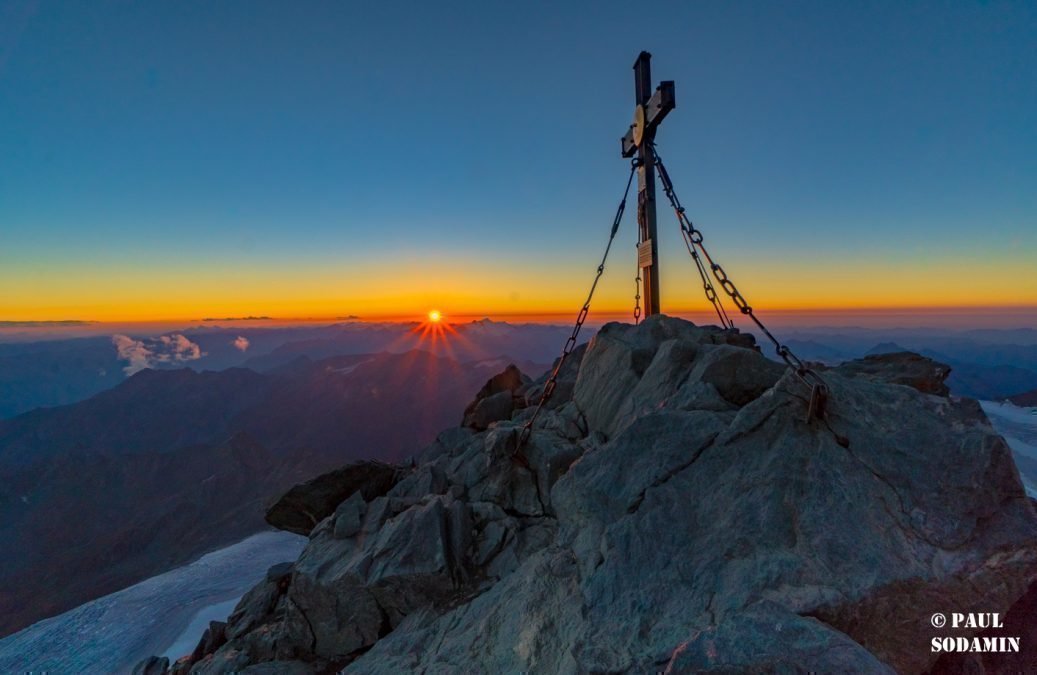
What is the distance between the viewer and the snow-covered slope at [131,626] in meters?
37.5

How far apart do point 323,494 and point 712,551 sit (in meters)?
12.4

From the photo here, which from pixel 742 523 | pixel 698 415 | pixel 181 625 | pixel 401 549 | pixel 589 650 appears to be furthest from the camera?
pixel 181 625

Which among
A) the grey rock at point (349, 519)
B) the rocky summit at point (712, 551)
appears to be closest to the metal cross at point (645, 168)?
the rocky summit at point (712, 551)

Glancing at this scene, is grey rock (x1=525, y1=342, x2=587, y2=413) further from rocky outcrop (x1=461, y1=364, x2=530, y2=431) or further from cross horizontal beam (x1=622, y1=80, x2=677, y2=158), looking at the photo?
cross horizontal beam (x1=622, y1=80, x2=677, y2=158)

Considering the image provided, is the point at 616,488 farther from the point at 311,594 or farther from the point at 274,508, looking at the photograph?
the point at 274,508

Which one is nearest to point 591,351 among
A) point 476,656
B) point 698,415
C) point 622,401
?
point 622,401

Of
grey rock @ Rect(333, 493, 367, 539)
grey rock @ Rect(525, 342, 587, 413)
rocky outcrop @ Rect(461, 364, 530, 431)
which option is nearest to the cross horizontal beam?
grey rock @ Rect(525, 342, 587, 413)

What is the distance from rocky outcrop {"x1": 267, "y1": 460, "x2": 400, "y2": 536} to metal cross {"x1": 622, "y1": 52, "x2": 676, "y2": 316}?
10529 mm

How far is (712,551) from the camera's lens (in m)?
5.93

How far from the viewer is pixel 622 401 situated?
38.1ft

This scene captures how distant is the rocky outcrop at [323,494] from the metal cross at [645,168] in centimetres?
1053

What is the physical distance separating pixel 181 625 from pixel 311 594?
144ft

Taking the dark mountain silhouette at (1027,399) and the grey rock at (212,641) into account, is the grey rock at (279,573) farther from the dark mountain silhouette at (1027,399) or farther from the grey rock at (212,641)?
the dark mountain silhouette at (1027,399)

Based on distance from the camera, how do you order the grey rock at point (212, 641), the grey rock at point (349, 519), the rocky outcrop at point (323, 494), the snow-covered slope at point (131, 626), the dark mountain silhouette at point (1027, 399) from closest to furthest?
the grey rock at point (349, 519)
the grey rock at point (212, 641)
the rocky outcrop at point (323, 494)
the snow-covered slope at point (131, 626)
the dark mountain silhouette at point (1027, 399)
